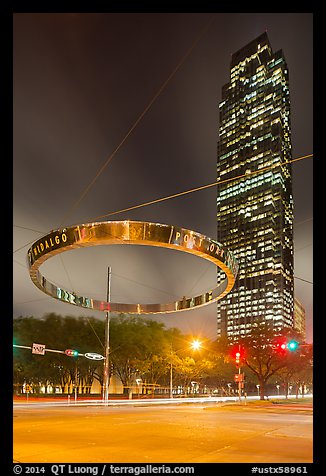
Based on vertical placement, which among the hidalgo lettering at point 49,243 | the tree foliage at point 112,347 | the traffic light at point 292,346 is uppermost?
the hidalgo lettering at point 49,243

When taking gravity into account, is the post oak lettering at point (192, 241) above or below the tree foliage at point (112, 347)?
above

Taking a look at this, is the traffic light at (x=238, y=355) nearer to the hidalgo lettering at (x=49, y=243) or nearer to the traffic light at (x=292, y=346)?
the traffic light at (x=292, y=346)

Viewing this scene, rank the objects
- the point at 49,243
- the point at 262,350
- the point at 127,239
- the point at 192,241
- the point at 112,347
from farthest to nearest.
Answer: the point at 112,347
the point at 262,350
the point at 49,243
the point at 192,241
the point at 127,239

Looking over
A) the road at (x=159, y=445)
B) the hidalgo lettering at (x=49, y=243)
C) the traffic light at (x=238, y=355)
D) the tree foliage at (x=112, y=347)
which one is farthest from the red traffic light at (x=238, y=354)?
the hidalgo lettering at (x=49, y=243)

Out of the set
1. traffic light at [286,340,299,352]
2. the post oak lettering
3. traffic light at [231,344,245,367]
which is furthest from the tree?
the post oak lettering

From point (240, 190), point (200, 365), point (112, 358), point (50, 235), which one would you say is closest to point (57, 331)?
point (112, 358)

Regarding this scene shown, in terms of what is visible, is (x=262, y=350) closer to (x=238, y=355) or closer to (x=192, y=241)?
(x=238, y=355)

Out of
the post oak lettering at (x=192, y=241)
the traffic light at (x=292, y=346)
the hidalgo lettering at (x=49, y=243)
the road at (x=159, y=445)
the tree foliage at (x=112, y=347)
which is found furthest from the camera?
the tree foliage at (x=112, y=347)

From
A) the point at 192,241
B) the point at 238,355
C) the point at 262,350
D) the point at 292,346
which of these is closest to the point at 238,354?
the point at 238,355

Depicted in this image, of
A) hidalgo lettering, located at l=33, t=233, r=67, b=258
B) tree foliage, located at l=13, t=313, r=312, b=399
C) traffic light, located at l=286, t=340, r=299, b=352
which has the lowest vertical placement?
tree foliage, located at l=13, t=313, r=312, b=399

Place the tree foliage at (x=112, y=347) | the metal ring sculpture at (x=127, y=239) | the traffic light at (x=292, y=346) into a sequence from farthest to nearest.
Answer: the tree foliage at (x=112, y=347) < the traffic light at (x=292, y=346) < the metal ring sculpture at (x=127, y=239)

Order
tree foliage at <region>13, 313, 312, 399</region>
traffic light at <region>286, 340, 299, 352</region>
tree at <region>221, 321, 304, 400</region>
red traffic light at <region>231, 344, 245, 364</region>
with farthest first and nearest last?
tree foliage at <region>13, 313, 312, 399</region> < tree at <region>221, 321, 304, 400</region> < red traffic light at <region>231, 344, 245, 364</region> < traffic light at <region>286, 340, 299, 352</region>

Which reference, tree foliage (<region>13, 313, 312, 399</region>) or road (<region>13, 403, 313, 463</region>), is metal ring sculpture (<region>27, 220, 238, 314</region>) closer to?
road (<region>13, 403, 313, 463</region>)

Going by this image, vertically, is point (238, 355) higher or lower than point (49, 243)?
lower
